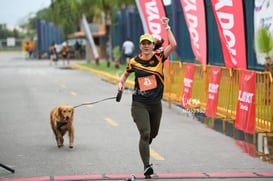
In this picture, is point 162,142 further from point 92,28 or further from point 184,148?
point 92,28

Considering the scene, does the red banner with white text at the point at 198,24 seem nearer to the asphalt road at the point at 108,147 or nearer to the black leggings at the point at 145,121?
the asphalt road at the point at 108,147

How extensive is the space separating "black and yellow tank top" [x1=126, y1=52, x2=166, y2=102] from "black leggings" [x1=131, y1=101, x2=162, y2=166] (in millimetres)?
104

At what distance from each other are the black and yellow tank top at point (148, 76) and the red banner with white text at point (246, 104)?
3.88m

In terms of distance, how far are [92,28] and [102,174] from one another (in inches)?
2233

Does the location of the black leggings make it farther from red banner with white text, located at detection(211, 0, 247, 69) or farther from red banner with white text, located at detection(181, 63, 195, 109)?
red banner with white text, located at detection(181, 63, 195, 109)

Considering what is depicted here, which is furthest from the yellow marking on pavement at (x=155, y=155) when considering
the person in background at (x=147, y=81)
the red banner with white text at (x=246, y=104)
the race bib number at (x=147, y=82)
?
the red banner with white text at (x=246, y=104)

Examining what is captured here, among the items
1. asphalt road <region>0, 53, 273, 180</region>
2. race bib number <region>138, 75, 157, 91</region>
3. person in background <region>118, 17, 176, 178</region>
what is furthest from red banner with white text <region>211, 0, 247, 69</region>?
race bib number <region>138, 75, 157, 91</region>

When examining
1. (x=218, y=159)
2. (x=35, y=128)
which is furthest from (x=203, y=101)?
(x=218, y=159)

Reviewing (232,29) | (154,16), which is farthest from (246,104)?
(154,16)

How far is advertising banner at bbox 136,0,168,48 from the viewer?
20.7 m

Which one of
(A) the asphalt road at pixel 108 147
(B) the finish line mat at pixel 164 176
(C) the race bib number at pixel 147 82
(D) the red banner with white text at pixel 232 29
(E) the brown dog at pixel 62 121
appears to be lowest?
(A) the asphalt road at pixel 108 147

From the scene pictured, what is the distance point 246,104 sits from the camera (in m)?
12.3

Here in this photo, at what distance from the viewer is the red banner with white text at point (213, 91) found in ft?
47.4

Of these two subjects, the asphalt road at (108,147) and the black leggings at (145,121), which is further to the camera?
the asphalt road at (108,147)
